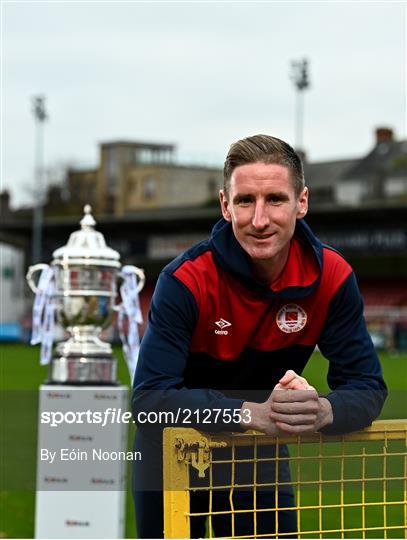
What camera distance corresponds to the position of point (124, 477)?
595 cm

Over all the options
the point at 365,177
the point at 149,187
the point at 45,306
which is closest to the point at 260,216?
the point at 45,306

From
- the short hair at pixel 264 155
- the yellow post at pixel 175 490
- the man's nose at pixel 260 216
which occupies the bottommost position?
the yellow post at pixel 175 490

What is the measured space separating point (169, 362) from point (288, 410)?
393mm

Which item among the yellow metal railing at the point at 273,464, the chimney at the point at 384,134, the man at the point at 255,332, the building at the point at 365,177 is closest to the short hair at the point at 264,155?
the man at the point at 255,332

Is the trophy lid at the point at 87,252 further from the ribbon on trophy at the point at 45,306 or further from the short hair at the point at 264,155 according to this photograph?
the short hair at the point at 264,155

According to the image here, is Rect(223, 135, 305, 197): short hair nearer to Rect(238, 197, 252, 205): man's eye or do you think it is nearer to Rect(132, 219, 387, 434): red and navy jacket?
Rect(238, 197, 252, 205): man's eye

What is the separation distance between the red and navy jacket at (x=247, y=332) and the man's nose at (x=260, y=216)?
0.19 metres

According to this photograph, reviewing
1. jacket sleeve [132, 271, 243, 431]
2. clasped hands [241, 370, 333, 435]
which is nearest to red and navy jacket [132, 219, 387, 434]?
jacket sleeve [132, 271, 243, 431]

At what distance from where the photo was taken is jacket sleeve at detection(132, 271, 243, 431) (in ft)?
11.1

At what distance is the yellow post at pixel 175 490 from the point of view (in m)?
3.09

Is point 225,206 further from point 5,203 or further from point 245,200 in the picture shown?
point 5,203

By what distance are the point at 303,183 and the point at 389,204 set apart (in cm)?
5573

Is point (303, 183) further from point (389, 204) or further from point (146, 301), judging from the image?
point (146, 301)

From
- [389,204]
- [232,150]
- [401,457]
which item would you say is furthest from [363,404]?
[389,204]
